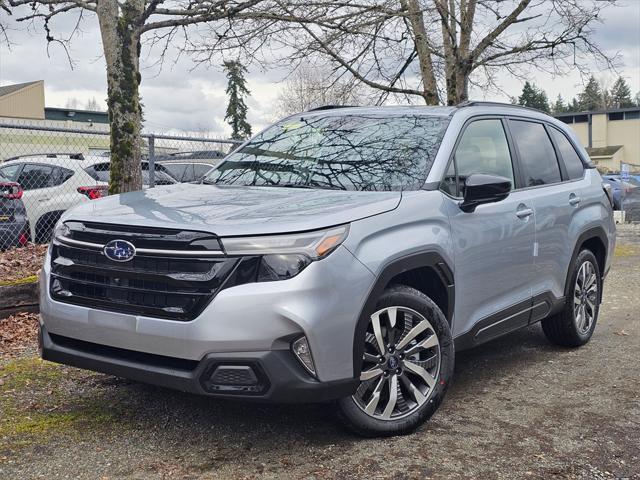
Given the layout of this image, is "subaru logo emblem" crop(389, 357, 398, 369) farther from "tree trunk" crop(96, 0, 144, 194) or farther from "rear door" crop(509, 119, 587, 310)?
"tree trunk" crop(96, 0, 144, 194)

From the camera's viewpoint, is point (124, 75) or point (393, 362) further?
point (124, 75)

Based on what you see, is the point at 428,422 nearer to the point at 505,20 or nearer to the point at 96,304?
the point at 96,304

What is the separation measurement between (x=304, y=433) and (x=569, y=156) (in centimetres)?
348

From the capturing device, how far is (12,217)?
9.03m

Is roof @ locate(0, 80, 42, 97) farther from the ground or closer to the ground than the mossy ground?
farther from the ground

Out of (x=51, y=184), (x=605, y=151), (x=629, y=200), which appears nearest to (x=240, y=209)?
(x=51, y=184)

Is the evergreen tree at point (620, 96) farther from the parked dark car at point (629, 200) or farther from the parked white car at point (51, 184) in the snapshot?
the parked white car at point (51, 184)

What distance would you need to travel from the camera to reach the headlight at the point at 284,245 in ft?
11.0

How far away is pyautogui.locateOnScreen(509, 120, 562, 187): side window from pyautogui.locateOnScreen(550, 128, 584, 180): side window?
0.51 ft

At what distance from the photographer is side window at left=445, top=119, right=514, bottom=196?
4605 millimetres

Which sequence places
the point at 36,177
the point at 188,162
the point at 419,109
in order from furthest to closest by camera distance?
the point at 188,162
the point at 36,177
the point at 419,109

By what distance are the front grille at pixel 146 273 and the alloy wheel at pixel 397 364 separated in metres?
0.88

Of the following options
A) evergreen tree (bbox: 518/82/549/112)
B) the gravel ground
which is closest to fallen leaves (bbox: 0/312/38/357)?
the gravel ground

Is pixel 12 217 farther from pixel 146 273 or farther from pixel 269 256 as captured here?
pixel 269 256
